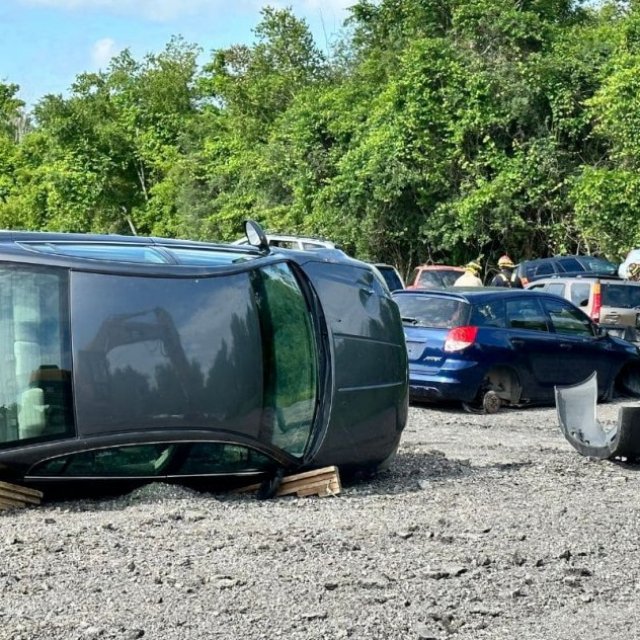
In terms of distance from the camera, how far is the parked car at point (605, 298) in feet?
77.6

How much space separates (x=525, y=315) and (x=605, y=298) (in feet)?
21.5

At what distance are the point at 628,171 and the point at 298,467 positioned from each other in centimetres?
3041

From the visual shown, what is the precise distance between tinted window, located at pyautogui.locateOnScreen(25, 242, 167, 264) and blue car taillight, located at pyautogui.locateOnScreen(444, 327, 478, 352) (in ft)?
27.0

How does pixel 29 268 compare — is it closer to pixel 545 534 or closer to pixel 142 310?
pixel 142 310

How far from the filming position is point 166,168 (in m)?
72.5

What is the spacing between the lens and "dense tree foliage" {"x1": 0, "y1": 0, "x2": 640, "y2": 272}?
40344mm

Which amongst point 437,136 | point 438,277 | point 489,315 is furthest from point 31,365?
point 437,136

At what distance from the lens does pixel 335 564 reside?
22.2 ft

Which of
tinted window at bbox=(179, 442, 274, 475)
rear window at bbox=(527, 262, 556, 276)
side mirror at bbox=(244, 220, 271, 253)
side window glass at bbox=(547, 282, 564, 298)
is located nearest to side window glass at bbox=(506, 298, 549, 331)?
side window glass at bbox=(547, 282, 564, 298)

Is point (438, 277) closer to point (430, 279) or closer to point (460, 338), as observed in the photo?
point (430, 279)

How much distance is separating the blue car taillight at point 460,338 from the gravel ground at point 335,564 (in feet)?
22.6

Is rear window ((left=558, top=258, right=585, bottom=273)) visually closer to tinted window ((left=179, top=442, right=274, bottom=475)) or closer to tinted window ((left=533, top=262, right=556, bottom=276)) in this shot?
tinted window ((left=533, top=262, right=556, bottom=276))

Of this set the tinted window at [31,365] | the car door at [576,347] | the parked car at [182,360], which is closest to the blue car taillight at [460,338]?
the car door at [576,347]

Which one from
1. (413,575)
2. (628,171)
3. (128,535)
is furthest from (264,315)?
(628,171)
